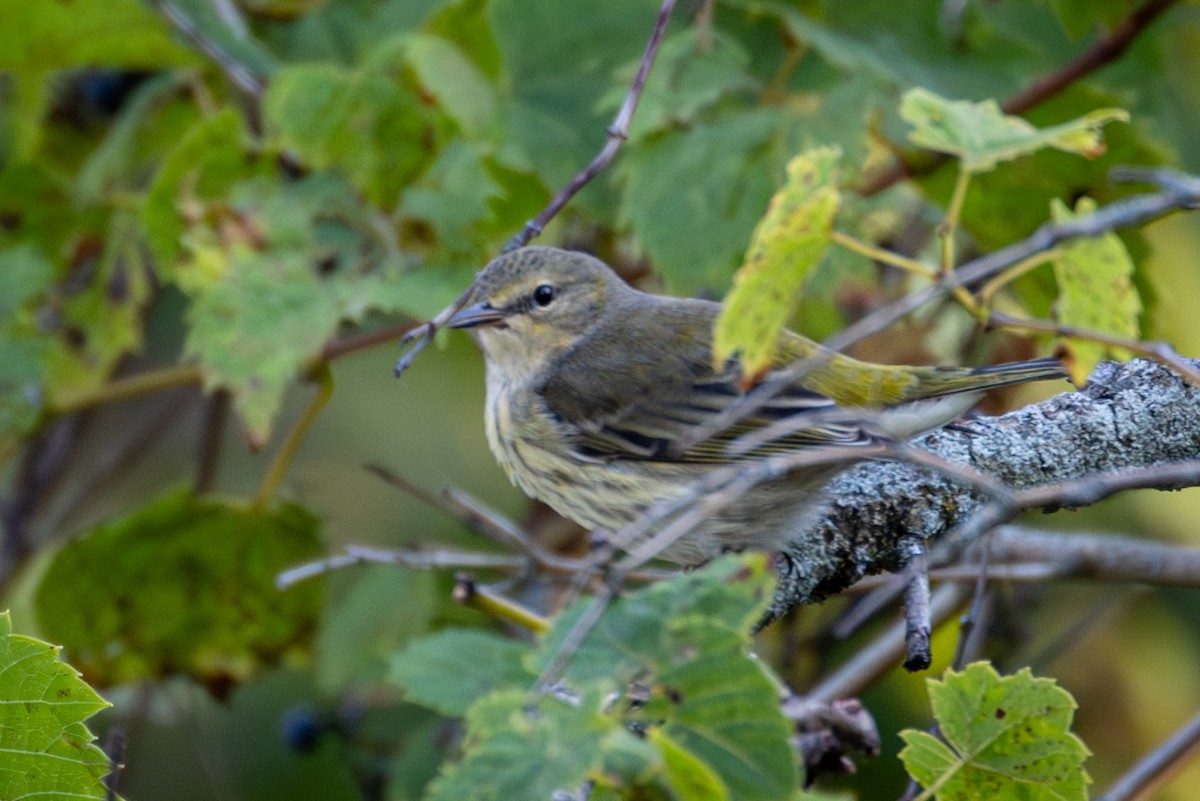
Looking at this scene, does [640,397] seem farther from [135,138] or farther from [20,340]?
[135,138]

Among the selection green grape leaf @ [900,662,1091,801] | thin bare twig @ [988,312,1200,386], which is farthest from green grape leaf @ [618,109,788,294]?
green grape leaf @ [900,662,1091,801]

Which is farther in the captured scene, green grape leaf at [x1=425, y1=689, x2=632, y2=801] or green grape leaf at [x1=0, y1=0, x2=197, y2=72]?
green grape leaf at [x1=0, y1=0, x2=197, y2=72]

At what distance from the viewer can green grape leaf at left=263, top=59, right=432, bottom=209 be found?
3637mm

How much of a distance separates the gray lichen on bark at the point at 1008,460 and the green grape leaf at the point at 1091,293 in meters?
0.41

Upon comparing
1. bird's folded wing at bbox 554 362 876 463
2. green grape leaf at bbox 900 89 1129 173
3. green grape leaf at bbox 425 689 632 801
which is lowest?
bird's folded wing at bbox 554 362 876 463

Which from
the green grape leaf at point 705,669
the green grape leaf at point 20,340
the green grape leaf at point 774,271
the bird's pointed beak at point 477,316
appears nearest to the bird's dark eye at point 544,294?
the bird's pointed beak at point 477,316

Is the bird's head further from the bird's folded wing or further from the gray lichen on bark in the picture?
the gray lichen on bark

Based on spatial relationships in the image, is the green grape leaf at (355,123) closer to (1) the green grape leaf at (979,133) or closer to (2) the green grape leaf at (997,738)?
(1) the green grape leaf at (979,133)

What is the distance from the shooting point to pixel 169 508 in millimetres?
4199

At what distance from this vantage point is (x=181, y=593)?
4176 millimetres

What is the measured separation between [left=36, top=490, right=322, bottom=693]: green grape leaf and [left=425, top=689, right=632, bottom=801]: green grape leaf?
280 centimetres

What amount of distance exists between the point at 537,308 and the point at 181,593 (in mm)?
1515

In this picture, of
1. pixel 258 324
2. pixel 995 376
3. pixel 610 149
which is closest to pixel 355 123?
pixel 258 324

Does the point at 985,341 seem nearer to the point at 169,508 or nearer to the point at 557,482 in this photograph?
the point at 557,482
